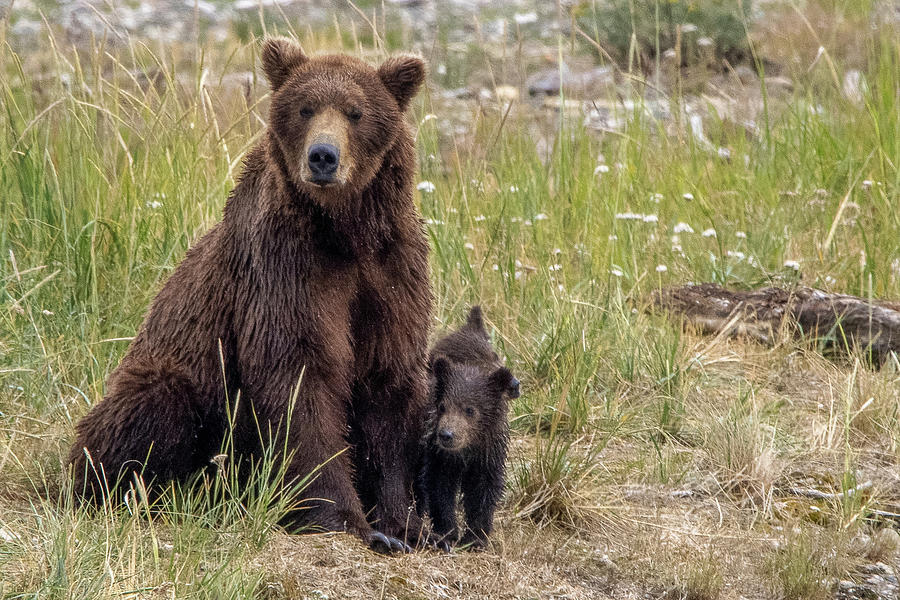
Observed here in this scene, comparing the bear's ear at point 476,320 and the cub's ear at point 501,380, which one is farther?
the bear's ear at point 476,320

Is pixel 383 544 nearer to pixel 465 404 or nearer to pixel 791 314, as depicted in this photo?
pixel 465 404

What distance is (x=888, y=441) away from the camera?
18.7ft

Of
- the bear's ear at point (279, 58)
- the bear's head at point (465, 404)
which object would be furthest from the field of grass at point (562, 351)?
the bear's ear at point (279, 58)

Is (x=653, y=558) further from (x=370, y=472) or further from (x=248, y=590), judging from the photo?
(x=248, y=590)

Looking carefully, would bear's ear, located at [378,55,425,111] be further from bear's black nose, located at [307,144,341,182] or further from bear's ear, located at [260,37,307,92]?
bear's black nose, located at [307,144,341,182]

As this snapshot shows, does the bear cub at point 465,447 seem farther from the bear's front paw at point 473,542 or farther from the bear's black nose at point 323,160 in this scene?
the bear's black nose at point 323,160

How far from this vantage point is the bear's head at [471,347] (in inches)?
205

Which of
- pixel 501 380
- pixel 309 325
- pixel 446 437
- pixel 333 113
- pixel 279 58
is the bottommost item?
pixel 446 437

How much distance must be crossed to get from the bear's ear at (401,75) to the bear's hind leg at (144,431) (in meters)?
1.33

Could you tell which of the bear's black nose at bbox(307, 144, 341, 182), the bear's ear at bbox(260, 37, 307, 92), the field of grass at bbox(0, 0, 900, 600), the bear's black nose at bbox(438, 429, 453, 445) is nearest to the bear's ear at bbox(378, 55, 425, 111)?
the bear's ear at bbox(260, 37, 307, 92)

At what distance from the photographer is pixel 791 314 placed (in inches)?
262

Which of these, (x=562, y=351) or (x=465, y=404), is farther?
(x=562, y=351)

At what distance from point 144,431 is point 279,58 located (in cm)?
147

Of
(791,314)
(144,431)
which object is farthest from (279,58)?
(791,314)
